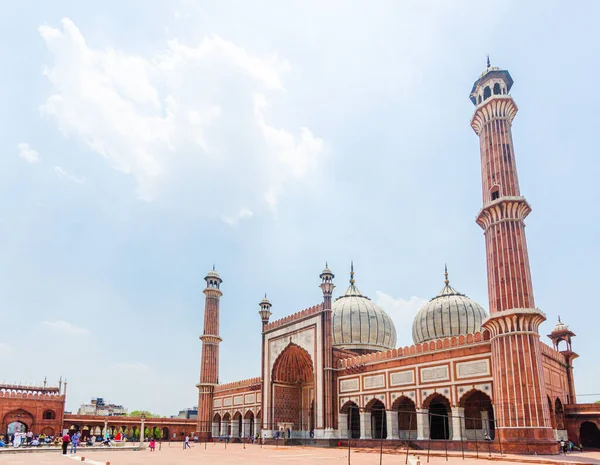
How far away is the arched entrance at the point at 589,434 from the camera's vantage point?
2508cm

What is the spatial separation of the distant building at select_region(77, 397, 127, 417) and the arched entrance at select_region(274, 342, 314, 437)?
22136 millimetres

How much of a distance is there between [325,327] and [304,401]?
7.49 metres

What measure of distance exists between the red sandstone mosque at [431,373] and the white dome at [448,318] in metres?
0.07

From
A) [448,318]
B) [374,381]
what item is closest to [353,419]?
[374,381]

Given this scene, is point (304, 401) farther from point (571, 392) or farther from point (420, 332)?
point (571, 392)

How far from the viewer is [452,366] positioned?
76.5 ft

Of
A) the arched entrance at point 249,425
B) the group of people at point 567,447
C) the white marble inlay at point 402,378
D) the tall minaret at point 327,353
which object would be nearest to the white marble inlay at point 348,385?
the tall minaret at point 327,353

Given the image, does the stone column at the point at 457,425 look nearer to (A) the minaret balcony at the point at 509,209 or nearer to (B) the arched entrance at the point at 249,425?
(A) the minaret balcony at the point at 509,209

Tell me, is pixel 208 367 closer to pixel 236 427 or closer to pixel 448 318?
pixel 236 427

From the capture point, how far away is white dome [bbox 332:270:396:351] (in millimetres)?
34688

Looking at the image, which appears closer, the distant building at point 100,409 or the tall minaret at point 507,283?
the tall minaret at point 507,283

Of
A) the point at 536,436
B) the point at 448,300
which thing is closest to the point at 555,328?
the point at 448,300

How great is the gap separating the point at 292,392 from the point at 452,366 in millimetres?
14588

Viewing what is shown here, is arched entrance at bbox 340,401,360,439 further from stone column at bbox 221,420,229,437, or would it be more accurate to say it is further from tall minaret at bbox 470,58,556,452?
stone column at bbox 221,420,229,437
